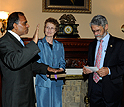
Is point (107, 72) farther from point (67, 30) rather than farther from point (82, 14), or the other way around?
point (82, 14)

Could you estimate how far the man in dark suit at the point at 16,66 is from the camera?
5.47 ft

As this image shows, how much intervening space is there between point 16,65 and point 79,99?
247cm

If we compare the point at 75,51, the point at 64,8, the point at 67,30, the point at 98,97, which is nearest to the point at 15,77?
the point at 98,97

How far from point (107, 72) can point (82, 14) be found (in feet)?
8.39

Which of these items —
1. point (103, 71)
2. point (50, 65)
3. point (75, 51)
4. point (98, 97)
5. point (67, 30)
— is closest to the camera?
point (103, 71)

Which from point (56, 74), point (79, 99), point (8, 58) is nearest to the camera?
point (8, 58)

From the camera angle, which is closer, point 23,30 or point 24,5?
point 23,30

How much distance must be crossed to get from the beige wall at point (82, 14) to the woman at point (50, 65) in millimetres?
1731

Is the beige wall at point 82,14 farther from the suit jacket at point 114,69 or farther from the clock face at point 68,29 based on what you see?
the suit jacket at point 114,69

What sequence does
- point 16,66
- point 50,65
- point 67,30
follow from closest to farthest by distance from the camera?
point 16,66 < point 50,65 < point 67,30

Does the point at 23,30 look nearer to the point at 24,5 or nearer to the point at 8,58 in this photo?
A: the point at 8,58

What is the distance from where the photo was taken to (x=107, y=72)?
232 cm

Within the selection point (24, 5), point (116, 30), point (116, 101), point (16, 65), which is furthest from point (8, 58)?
point (116, 30)

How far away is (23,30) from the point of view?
201 centimetres
